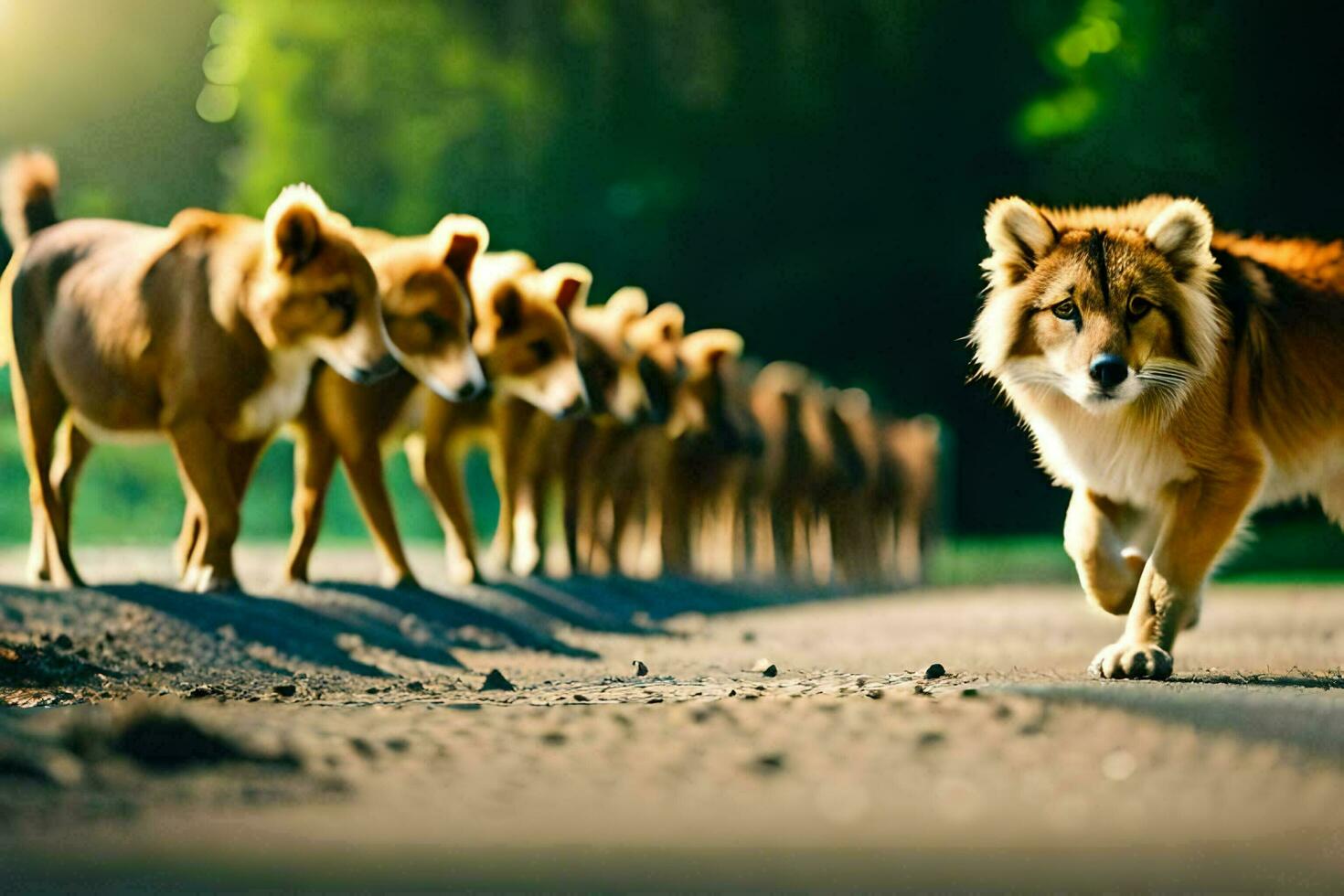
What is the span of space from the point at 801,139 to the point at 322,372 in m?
16.7

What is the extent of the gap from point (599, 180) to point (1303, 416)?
1886 cm

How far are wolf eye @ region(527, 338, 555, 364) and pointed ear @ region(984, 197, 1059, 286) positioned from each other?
464 cm

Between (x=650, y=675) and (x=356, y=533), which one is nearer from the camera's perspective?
(x=650, y=675)

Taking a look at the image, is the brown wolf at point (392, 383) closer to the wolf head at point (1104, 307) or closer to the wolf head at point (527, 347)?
the wolf head at point (527, 347)

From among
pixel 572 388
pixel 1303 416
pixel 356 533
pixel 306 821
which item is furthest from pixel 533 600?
pixel 356 533

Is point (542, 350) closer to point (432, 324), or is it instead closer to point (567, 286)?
point (567, 286)

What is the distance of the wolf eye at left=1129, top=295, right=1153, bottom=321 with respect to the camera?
611 centimetres

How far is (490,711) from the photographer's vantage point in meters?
5.21

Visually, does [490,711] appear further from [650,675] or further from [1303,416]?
[1303,416]

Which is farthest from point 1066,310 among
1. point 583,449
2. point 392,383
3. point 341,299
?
point 583,449

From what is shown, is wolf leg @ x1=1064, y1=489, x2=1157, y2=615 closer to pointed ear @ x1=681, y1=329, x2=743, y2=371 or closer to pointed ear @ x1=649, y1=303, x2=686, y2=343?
pointed ear @ x1=649, y1=303, x2=686, y2=343

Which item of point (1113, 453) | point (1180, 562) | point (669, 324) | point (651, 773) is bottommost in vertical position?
point (651, 773)

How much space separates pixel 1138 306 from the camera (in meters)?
6.12

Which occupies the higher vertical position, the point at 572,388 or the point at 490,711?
the point at 572,388
